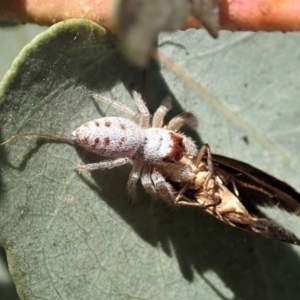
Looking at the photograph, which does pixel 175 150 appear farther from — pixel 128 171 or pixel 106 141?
pixel 106 141

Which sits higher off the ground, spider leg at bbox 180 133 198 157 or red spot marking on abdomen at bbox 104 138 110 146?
red spot marking on abdomen at bbox 104 138 110 146

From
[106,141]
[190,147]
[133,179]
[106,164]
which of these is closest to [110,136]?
[106,141]

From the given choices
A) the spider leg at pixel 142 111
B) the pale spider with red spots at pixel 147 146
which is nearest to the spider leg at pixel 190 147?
the pale spider with red spots at pixel 147 146

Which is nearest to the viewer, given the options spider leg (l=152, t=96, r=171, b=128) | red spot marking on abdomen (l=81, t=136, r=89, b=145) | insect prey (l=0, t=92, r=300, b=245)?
red spot marking on abdomen (l=81, t=136, r=89, b=145)

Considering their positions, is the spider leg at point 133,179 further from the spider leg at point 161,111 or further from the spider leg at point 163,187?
the spider leg at point 161,111

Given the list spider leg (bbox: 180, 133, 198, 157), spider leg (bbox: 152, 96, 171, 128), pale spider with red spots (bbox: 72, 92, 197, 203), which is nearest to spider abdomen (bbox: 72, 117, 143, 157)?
pale spider with red spots (bbox: 72, 92, 197, 203)

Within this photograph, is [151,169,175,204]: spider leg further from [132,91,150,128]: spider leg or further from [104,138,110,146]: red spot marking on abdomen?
[104,138,110,146]: red spot marking on abdomen

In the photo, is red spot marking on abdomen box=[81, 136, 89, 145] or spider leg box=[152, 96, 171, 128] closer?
red spot marking on abdomen box=[81, 136, 89, 145]

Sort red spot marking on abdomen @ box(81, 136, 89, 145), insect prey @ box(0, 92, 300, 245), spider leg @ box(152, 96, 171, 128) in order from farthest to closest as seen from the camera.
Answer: spider leg @ box(152, 96, 171, 128) < insect prey @ box(0, 92, 300, 245) < red spot marking on abdomen @ box(81, 136, 89, 145)
